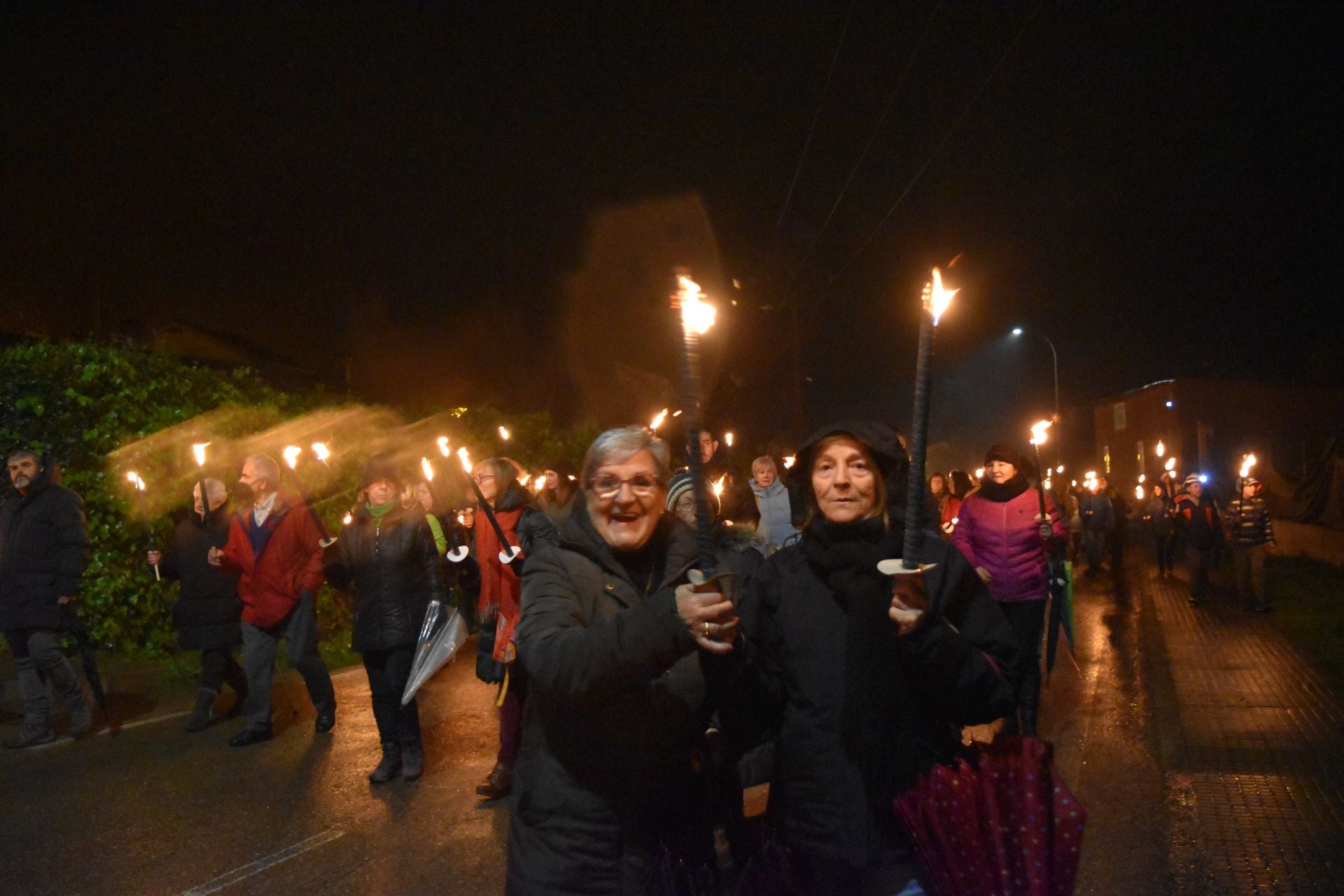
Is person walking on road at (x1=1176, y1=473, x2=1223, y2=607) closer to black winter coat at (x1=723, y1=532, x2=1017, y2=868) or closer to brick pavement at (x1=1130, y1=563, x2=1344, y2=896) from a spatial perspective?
brick pavement at (x1=1130, y1=563, x2=1344, y2=896)

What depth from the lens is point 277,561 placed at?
6.97 m

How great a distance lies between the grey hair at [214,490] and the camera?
Result: 7.74m

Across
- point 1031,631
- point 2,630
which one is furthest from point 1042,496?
point 2,630

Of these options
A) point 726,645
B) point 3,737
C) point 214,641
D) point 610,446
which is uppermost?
point 610,446

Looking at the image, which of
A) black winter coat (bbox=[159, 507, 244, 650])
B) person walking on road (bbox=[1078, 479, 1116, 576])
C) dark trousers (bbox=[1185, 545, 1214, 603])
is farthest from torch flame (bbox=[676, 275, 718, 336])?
person walking on road (bbox=[1078, 479, 1116, 576])

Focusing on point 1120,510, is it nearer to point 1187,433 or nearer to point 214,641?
point 214,641

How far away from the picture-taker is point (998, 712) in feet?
7.93

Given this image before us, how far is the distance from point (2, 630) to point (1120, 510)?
18085mm

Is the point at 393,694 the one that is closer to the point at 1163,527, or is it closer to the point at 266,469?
the point at 266,469

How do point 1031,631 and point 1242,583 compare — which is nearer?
point 1031,631

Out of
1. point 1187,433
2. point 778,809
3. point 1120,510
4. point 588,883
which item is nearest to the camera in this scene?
point 588,883

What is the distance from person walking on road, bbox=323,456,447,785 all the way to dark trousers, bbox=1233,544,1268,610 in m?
11.4

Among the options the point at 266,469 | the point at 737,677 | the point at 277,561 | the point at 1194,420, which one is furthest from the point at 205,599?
the point at 1194,420

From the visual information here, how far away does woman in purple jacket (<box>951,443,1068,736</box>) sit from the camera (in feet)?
20.5
